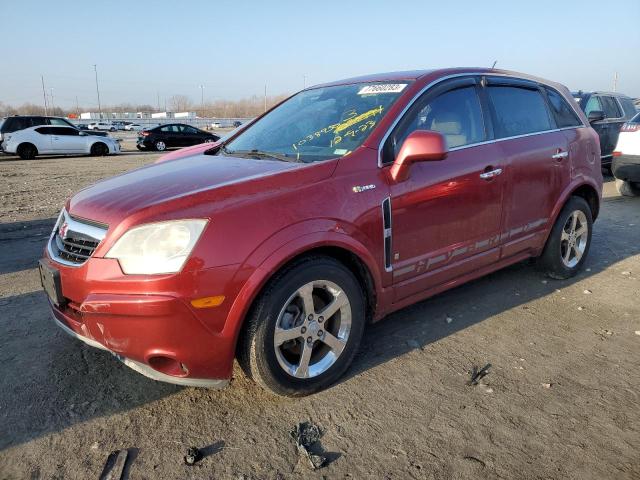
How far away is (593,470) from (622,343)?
4.90 ft

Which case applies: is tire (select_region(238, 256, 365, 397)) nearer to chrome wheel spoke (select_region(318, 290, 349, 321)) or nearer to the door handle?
chrome wheel spoke (select_region(318, 290, 349, 321))

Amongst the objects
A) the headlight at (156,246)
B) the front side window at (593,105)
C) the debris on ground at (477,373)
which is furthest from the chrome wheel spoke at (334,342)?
the front side window at (593,105)

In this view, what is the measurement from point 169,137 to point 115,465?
909 inches

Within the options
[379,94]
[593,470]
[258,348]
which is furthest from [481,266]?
[258,348]

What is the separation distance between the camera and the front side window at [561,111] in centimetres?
439

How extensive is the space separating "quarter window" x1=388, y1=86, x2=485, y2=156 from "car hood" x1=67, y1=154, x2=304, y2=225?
2.79 ft

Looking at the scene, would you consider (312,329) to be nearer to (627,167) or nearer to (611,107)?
(627,167)

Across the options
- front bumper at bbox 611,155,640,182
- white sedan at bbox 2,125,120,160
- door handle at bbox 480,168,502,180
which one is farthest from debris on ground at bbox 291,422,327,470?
white sedan at bbox 2,125,120,160

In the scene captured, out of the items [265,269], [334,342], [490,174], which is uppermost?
[490,174]

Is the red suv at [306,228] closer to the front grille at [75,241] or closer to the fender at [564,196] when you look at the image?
the front grille at [75,241]

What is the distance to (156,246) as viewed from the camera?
2.29 m

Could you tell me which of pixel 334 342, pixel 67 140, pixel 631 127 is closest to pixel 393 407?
pixel 334 342

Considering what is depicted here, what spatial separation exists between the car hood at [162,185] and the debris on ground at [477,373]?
161 cm

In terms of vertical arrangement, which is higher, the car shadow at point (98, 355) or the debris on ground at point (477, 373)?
the car shadow at point (98, 355)
